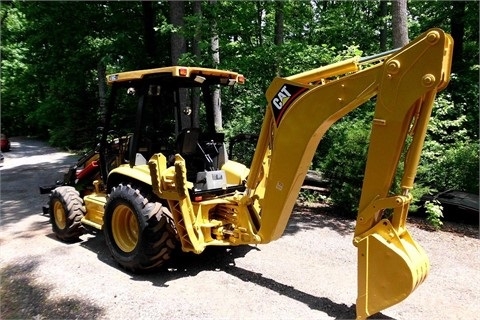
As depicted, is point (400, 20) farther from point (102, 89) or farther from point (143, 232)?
point (102, 89)

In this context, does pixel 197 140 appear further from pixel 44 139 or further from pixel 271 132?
pixel 44 139

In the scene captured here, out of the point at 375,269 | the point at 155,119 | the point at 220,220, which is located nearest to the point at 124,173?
the point at 155,119

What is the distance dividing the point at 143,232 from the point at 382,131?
279cm

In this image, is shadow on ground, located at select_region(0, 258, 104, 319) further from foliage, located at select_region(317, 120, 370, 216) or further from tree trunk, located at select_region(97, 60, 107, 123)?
tree trunk, located at select_region(97, 60, 107, 123)

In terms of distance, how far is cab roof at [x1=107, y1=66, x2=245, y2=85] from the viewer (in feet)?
14.6

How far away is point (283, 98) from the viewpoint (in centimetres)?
387

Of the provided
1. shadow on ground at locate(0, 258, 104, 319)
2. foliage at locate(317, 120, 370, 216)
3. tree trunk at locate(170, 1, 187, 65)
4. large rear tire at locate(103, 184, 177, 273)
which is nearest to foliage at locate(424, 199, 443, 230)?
foliage at locate(317, 120, 370, 216)

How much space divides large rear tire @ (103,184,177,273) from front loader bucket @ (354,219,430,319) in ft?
7.20

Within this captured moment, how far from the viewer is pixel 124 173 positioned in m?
5.00

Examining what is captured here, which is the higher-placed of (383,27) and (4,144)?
(383,27)

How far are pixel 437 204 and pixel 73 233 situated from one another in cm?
627

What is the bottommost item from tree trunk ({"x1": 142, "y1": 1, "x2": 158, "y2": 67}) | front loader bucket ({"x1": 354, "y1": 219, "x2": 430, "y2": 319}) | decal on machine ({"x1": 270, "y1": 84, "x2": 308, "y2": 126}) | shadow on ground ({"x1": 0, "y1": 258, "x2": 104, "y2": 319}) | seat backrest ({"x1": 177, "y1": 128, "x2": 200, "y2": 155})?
shadow on ground ({"x1": 0, "y1": 258, "x2": 104, "y2": 319})

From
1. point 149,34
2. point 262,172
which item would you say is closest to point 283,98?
point 262,172

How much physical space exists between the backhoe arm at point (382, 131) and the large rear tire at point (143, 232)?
5.26 ft
